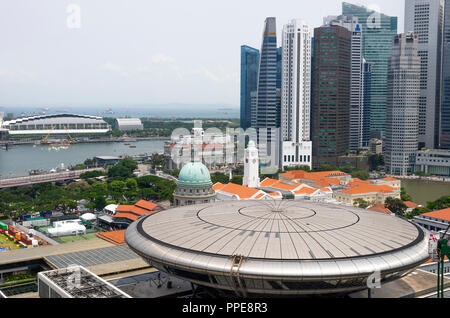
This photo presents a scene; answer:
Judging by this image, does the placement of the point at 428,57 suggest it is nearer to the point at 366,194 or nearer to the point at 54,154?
the point at 366,194

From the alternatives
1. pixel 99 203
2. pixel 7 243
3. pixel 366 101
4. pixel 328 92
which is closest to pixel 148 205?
pixel 99 203

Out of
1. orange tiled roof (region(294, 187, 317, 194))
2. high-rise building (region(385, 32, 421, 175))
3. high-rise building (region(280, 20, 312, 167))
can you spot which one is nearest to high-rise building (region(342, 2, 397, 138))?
high-rise building (region(385, 32, 421, 175))

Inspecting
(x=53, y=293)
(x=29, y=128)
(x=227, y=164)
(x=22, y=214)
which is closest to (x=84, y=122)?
(x=29, y=128)

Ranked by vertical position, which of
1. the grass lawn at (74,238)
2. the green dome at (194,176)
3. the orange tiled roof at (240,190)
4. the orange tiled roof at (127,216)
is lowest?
the grass lawn at (74,238)

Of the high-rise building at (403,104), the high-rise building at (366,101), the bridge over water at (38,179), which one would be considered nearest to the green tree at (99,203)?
the bridge over water at (38,179)

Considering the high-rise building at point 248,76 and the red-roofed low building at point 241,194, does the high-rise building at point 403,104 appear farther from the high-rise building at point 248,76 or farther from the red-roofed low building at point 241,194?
the red-roofed low building at point 241,194
